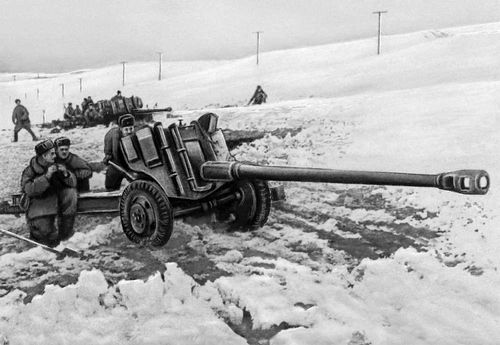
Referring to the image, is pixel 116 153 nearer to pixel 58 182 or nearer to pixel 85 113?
pixel 58 182

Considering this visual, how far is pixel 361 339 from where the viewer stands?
4660mm

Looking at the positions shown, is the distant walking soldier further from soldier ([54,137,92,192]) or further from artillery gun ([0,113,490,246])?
soldier ([54,137,92,192])

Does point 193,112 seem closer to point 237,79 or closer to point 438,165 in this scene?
point 237,79

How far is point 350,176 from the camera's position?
4723 mm

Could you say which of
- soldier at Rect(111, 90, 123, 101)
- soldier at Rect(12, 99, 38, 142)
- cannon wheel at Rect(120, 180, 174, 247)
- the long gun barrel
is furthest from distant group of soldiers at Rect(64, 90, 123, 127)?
the long gun barrel

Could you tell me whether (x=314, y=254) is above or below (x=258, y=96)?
below

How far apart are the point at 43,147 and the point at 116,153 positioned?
2.18ft

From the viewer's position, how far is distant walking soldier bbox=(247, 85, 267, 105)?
8.07 meters

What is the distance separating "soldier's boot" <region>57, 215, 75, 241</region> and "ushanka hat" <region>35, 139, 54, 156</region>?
0.61 meters

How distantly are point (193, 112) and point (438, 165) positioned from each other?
2.57 m

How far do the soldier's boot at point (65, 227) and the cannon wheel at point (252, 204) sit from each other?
1.49 meters

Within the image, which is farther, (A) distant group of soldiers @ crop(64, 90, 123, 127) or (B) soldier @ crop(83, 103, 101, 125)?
(A) distant group of soldiers @ crop(64, 90, 123, 127)

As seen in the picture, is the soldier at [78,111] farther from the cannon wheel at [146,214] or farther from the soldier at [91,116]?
the cannon wheel at [146,214]

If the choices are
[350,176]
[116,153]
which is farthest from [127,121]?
[350,176]
